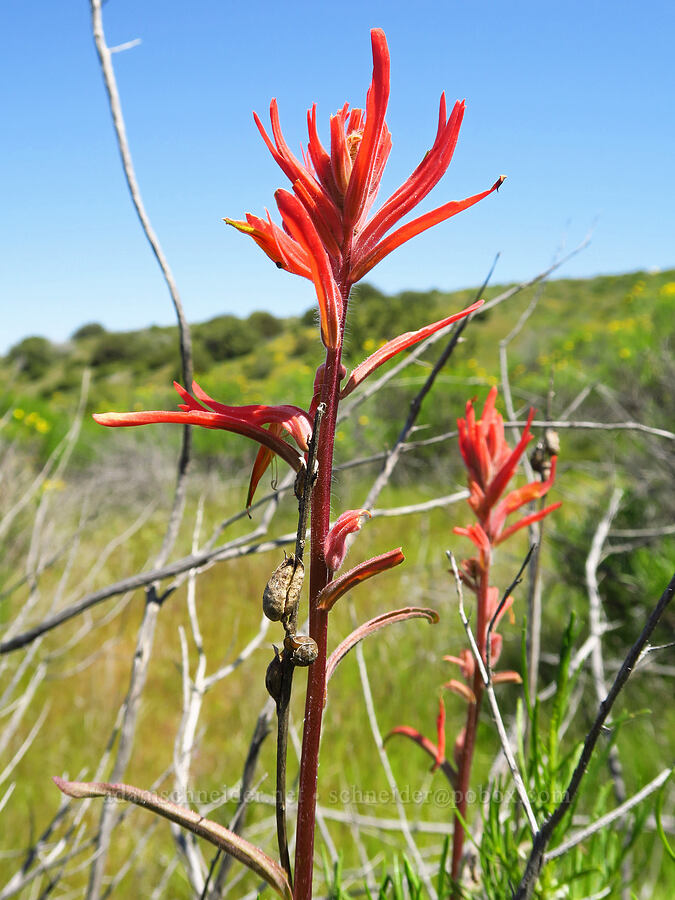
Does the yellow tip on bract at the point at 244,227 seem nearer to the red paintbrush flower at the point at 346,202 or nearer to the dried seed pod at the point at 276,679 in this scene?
the red paintbrush flower at the point at 346,202

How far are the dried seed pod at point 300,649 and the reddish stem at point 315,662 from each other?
53mm

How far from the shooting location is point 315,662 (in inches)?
18.9

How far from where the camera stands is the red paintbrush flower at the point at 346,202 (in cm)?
48

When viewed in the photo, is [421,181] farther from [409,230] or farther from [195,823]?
[195,823]

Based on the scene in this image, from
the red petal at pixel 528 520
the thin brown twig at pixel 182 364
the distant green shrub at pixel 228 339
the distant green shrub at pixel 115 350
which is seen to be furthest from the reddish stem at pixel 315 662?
the distant green shrub at pixel 115 350

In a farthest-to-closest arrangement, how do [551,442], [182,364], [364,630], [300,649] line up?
[551,442], [182,364], [364,630], [300,649]

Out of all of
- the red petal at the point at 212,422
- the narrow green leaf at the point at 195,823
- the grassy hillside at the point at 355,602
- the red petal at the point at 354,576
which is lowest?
the grassy hillside at the point at 355,602

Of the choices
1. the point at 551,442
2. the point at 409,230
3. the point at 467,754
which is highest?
the point at 409,230

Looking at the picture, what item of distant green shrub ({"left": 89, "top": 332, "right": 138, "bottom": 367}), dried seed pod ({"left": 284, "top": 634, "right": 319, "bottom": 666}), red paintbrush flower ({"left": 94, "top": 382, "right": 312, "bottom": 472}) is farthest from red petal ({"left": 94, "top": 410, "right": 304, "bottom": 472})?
distant green shrub ({"left": 89, "top": 332, "right": 138, "bottom": 367})

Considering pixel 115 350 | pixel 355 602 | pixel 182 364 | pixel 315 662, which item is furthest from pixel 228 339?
pixel 315 662

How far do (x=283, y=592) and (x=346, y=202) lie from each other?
32 cm

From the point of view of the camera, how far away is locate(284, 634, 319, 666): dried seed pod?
42cm

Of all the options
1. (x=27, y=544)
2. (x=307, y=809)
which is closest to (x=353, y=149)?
(x=307, y=809)

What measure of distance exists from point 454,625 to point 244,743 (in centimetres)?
157
